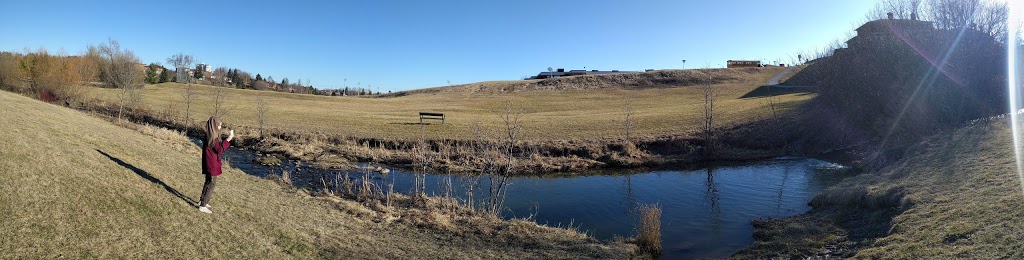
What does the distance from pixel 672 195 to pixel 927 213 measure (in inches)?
467

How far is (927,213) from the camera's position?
39.4 ft

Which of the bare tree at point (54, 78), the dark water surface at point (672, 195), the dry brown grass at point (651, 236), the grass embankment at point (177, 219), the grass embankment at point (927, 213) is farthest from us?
the bare tree at point (54, 78)

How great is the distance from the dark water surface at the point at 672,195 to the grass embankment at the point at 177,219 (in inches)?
155

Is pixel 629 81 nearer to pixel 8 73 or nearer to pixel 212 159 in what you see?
pixel 8 73

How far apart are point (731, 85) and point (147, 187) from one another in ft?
284

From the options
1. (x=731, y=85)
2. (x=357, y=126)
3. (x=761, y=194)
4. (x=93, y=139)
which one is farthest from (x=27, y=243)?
(x=731, y=85)

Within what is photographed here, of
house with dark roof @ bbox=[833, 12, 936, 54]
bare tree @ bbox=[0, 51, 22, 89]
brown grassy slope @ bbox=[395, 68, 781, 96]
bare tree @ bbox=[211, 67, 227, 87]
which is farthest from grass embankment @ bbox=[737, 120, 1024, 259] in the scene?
bare tree @ bbox=[211, 67, 227, 87]

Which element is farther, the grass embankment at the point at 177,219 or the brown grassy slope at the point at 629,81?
the brown grassy slope at the point at 629,81

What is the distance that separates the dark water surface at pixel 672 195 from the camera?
55.5 feet

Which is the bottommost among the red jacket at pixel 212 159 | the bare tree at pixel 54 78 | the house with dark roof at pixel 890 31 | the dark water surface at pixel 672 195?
the dark water surface at pixel 672 195

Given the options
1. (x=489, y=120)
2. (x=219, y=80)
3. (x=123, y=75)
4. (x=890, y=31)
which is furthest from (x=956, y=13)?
(x=219, y=80)

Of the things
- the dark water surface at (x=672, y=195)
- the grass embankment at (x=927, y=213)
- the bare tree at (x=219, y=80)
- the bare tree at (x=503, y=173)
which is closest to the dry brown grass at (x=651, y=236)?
the dark water surface at (x=672, y=195)

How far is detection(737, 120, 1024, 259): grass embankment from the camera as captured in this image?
30.7 ft

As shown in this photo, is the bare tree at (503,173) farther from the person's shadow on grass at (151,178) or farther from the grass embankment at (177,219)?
the person's shadow on grass at (151,178)
